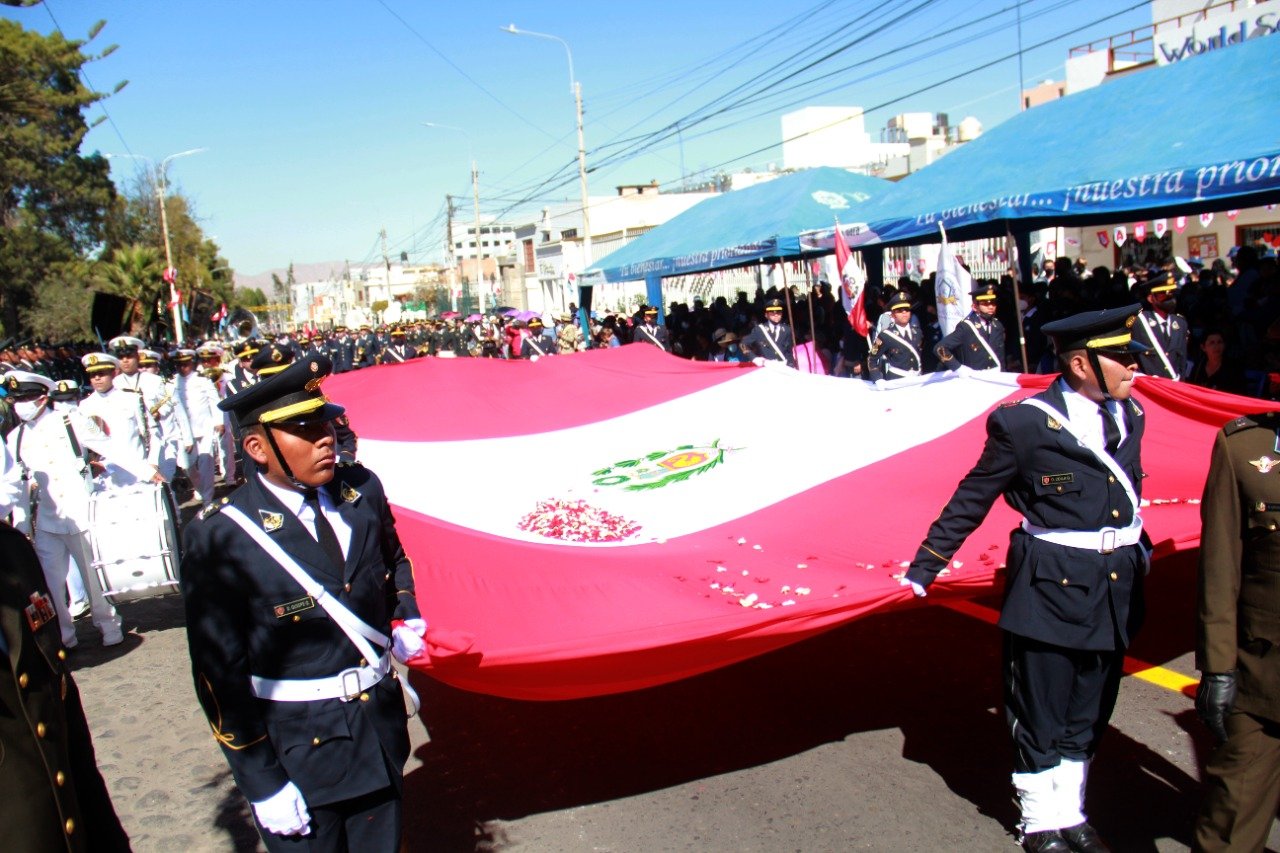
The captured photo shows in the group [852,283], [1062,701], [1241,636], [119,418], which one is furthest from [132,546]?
[852,283]

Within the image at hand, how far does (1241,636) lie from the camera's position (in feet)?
9.78

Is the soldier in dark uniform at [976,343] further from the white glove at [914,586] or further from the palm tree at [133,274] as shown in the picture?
the palm tree at [133,274]

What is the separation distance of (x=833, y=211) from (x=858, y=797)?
12.8 metres

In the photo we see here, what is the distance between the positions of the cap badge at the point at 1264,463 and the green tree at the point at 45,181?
26.8m

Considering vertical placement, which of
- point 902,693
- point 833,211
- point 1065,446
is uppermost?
point 833,211

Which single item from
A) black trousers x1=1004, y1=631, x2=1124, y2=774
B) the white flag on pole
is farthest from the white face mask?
the white flag on pole

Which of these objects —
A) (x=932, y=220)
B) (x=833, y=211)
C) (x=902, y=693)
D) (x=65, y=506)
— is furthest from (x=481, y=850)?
(x=833, y=211)

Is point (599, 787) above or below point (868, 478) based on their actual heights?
below

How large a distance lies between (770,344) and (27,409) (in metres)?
9.18

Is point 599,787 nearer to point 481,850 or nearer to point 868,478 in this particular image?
point 481,850

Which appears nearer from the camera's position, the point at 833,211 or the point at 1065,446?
the point at 1065,446

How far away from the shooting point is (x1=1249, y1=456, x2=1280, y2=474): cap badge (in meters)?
2.90

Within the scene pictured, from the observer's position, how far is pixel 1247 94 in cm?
934

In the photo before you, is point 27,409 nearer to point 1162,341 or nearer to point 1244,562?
point 1244,562
